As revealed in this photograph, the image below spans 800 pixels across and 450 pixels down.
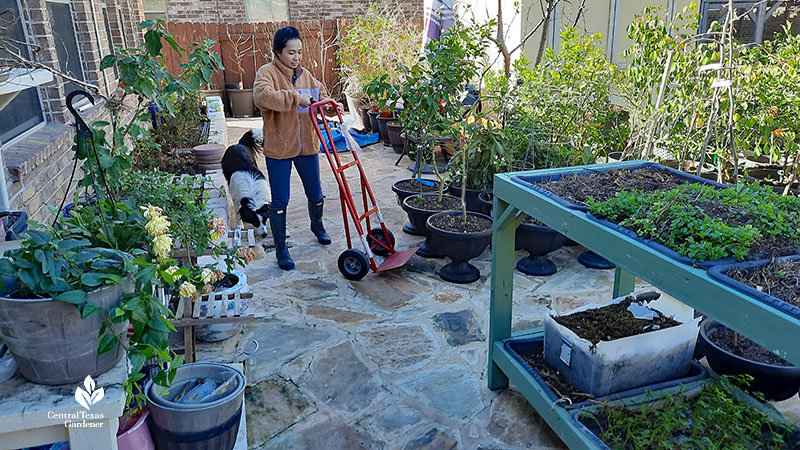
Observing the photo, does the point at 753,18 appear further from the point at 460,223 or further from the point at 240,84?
the point at 240,84

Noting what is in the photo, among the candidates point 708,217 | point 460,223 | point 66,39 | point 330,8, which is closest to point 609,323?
point 708,217

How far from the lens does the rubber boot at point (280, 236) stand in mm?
4688

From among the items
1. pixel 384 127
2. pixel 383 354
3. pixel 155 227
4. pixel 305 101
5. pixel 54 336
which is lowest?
pixel 383 354

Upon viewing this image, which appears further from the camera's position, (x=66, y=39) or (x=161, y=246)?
(x=66, y=39)

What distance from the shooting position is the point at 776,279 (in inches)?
71.2

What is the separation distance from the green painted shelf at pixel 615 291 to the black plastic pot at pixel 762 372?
657mm

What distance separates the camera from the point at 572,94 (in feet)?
16.6

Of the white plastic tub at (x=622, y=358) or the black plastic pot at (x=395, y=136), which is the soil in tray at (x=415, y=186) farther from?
the white plastic tub at (x=622, y=358)

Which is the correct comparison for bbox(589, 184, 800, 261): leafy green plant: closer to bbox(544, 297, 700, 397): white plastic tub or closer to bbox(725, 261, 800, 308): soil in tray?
bbox(725, 261, 800, 308): soil in tray

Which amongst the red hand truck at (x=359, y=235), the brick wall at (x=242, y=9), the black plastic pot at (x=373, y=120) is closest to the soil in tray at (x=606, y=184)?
the red hand truck at (x=359, y=235)

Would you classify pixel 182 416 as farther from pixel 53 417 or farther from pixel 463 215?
pixel 463 215

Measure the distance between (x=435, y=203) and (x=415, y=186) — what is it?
25.4 inches

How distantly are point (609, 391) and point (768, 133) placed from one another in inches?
107

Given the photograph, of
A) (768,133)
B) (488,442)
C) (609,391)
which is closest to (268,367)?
(488,442)
